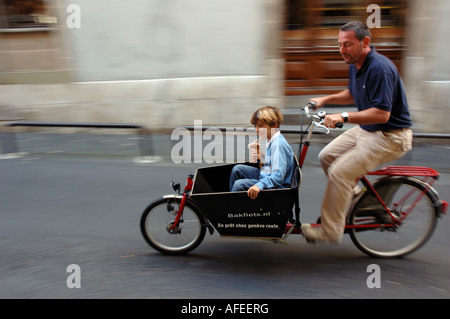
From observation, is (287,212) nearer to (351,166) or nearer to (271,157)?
(271,157)

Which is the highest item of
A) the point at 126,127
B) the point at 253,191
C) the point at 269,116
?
the point at 269,116

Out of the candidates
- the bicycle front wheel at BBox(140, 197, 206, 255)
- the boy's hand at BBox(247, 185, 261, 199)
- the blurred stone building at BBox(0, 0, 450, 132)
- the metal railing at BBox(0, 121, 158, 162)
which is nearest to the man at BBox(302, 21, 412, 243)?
the boy's hand at BBox(247, 185, 261, 199)

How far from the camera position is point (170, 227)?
9.93ft

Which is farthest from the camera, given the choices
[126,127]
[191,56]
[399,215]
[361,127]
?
[191,56]

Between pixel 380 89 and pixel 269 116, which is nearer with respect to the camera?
pixel 380 89

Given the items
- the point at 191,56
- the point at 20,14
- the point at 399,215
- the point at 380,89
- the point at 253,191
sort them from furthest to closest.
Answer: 1. the point at 20,14
2. the point at 191,56
3. the point at 399,215
4. the point at 253,191
5. the point at 380,89

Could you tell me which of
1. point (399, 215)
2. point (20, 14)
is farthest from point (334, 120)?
point (20, 14)

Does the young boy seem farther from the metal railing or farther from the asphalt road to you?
the metal railing

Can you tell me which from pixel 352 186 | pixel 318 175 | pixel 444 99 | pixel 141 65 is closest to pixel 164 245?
pixel 352 186

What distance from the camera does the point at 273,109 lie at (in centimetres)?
279

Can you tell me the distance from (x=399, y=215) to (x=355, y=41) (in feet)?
4.85

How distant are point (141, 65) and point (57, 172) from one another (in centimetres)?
314

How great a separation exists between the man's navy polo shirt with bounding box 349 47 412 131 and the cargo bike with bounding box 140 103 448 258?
347 mm

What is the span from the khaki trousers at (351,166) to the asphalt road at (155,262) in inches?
15.0
